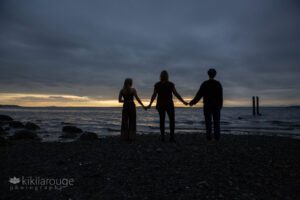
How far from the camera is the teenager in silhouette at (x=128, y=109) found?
384 inches

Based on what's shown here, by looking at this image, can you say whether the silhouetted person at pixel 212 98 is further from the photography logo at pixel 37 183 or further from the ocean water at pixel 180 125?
the ocean water at pixel 180 125

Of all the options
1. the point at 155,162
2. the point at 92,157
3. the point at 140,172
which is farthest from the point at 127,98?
the point at 140,172

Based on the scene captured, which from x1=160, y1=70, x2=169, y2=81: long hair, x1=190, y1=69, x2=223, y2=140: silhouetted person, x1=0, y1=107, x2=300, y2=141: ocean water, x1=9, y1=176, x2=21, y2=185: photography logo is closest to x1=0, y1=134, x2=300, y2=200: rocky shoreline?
x1=9, y1=176, x2=21, y2=185: photography logo

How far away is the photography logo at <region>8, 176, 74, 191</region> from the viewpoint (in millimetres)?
4516

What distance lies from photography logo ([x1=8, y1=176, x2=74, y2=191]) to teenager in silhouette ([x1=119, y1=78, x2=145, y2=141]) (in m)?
5.20

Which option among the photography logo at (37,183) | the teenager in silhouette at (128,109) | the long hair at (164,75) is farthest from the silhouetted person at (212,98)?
the photography logo at (37,183)

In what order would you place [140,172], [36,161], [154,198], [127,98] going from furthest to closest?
[127,98], [36,161], [140,172], [154,198]

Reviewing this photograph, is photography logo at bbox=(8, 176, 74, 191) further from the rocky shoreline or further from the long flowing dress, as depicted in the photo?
the long flowing dress

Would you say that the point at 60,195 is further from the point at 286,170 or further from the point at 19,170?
the point at 286,170

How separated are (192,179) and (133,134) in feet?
18.4

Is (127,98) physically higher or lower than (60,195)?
higher

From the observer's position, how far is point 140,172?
5.32 m

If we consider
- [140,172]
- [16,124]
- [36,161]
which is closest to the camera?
[140,172]

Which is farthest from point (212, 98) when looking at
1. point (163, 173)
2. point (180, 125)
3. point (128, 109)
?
point (180, 125)
